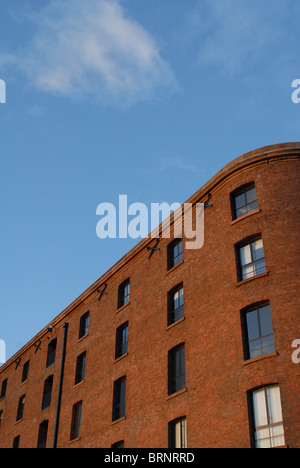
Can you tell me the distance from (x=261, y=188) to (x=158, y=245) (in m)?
7.34

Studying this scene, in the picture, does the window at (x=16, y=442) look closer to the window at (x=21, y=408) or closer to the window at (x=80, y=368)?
the window at (x=21, y=408)

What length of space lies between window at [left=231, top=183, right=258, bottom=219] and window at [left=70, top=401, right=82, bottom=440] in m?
14.5

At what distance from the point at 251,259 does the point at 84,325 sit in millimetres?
14921

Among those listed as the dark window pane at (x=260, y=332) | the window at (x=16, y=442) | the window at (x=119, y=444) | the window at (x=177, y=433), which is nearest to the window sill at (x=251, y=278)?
the dark window pane at (x=260, y=332)

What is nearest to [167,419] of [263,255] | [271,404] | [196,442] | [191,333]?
[196,442]

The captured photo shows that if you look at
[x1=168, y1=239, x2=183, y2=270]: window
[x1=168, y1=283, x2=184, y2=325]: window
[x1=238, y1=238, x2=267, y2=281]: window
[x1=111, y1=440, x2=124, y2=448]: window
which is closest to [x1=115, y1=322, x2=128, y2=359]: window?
[x1=168, y1=283, x2=184, y2=325]: window

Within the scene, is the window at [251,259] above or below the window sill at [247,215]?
below

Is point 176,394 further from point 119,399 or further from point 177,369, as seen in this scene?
point 119,399

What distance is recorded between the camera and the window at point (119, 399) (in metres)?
27.2

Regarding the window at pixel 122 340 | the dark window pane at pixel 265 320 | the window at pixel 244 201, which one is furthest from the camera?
the window at pixel 122 340

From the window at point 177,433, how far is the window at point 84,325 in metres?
11.8

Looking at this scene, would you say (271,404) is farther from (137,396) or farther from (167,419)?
(137,396)

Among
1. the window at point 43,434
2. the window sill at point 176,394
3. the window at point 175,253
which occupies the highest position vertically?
the window at point 175,253

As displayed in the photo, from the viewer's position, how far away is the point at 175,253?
2812cm
